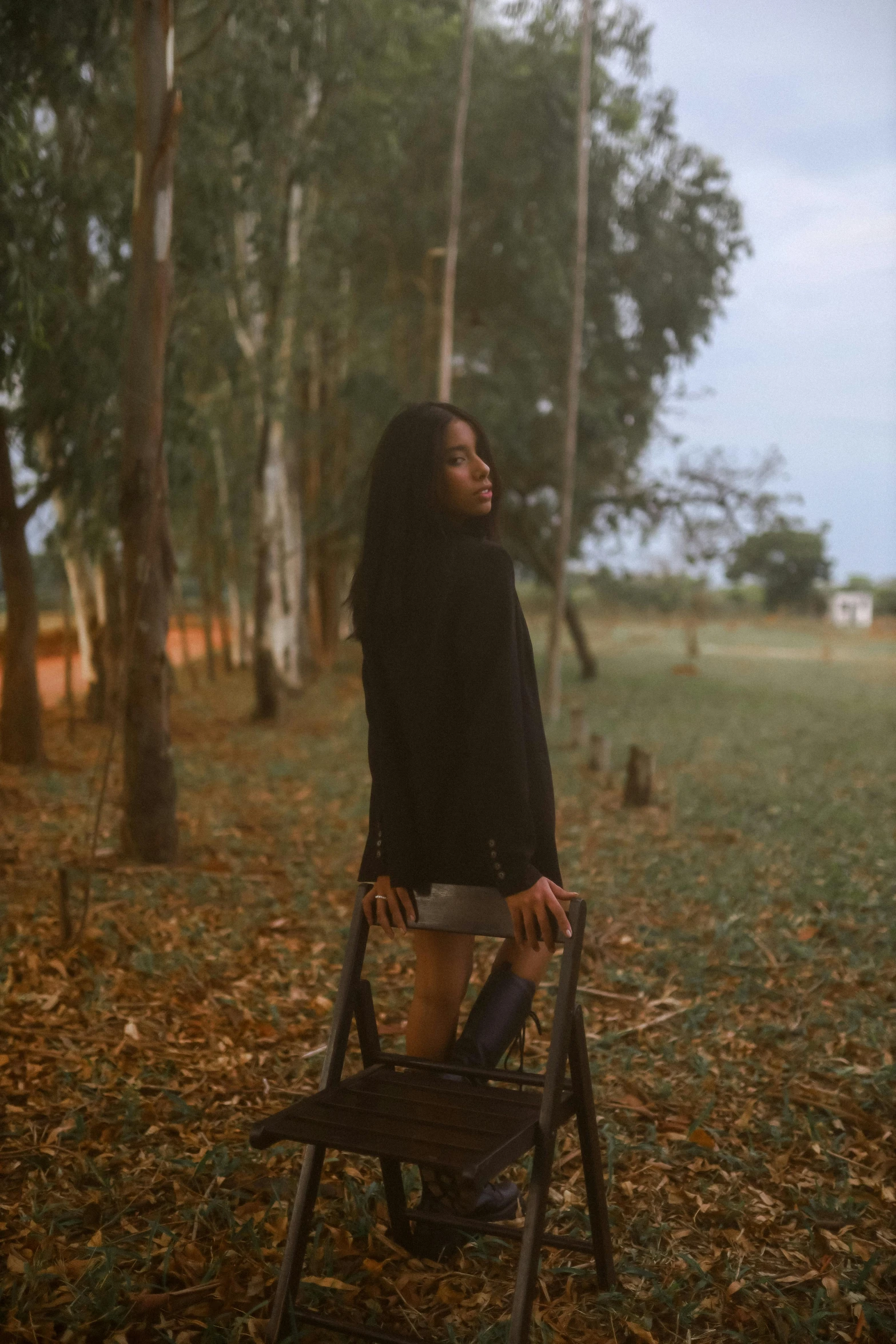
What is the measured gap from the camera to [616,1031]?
17.1ft

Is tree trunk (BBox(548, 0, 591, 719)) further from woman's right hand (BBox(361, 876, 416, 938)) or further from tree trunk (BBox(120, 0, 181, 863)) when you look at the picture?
woman's right hand (BBox(361, 876, 416, 938))

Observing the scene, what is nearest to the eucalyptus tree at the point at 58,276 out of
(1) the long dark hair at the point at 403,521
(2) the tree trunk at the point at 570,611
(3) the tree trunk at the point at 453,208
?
(3) the tree trunk at the point at 453,208

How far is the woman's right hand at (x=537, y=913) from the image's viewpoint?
2.71 m

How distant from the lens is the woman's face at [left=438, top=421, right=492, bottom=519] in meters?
3.03

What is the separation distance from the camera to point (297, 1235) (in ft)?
9.06

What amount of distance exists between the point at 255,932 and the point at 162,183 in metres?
4.33

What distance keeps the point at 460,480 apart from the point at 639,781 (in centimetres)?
838

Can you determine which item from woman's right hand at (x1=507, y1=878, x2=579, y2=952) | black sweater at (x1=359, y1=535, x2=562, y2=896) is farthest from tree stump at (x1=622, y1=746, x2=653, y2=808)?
woman's right hand at (x1=507, y1=878, x2=579, y2=952)

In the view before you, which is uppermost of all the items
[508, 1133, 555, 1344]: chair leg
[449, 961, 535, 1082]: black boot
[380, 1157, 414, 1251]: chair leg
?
[449, 961, 535, 1082]: black boot

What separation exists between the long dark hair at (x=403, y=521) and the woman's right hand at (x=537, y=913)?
28.6 inches

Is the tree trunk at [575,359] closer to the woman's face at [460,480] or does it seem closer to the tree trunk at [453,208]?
Result: the tree trunk at [453,208]

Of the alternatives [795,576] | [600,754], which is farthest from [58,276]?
[795,576]

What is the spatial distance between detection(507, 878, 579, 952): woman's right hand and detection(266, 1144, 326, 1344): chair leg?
69cm

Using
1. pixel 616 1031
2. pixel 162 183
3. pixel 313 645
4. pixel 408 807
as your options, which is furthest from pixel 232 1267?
pixel 313 645
